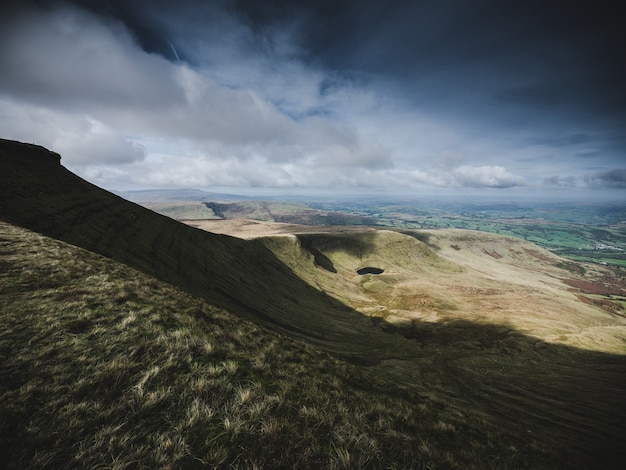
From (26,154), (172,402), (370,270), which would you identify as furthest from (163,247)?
(370,270)

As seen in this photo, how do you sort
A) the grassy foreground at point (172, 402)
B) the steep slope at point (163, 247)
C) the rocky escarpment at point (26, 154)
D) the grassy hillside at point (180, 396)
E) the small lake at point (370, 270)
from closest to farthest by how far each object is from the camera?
the grassy foreground at point (172, 402) → the grassy hillside at point (180, 396) → the steep slope at point (163, 247) → the rocky escarpment at point (26, 154) → the small lake at point (370, 270)

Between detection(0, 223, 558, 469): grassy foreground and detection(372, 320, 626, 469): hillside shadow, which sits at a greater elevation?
detection(0, 223, 558, 469): grassy foreground

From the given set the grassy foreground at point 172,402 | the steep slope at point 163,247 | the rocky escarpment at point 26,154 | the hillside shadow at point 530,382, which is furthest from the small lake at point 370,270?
the grassy foreground at point 172,402

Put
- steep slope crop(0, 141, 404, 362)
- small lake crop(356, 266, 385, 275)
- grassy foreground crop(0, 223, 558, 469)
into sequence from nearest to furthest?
grassy foreground crop(0, 223, 558, 469) → steep slope crop(0, 141, 404, 362) → small lake crop(356, 266, 385, 275)

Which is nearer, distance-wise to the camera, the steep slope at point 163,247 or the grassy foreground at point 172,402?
the grassy foreground at point 172,402

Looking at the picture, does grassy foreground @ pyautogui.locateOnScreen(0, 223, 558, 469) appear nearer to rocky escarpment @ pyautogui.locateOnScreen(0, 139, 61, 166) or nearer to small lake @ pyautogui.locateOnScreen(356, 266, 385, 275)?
rocky escarpment @ pyautogui.locateOnScreen(0, 139, 61, 166)

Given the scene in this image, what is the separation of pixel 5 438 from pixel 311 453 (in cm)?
662

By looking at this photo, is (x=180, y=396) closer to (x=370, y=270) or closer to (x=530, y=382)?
(x=530, y=382)

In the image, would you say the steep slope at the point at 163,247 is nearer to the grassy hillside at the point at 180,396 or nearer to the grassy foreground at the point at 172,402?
the grassy hillside at the point at 180,396

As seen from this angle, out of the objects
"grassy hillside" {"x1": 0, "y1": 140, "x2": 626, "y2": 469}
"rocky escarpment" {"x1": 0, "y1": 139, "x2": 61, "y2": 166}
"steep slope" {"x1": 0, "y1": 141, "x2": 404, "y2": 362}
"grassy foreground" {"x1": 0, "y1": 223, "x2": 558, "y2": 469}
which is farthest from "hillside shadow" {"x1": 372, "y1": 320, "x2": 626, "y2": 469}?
"rocky escarpment" {"x1": 0, "y1": 139, "x2": 61, "y2": 166}

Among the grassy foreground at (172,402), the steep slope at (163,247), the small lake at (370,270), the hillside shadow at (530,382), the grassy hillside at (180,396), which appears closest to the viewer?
the grassy foreground at (172,402)

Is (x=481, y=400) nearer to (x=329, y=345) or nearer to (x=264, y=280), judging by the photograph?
(x=329, y=345)

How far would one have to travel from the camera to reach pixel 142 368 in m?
8.45

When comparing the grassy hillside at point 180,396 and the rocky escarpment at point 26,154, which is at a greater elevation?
the rocky escarpment at point 26,154
